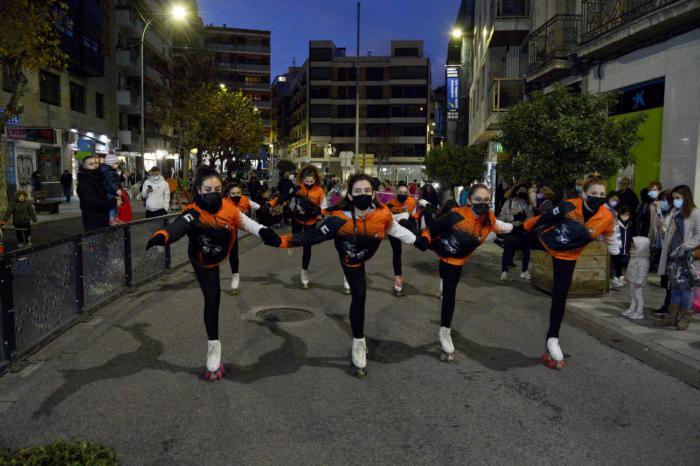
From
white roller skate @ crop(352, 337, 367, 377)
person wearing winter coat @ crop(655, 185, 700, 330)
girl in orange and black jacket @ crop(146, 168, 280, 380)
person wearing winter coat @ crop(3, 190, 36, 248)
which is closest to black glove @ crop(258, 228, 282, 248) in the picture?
girl in orange and black jacket @ crop(146, 168, 280, 380)

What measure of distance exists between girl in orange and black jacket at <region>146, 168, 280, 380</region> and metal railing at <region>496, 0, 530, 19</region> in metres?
21.3

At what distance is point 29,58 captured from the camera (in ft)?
49.0

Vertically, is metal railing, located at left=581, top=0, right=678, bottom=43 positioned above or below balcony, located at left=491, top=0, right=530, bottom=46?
below

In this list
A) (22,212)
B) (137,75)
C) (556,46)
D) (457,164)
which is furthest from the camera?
(137,75)

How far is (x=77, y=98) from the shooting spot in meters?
36.3

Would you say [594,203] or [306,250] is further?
[306,250]

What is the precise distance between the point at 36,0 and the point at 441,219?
44.6ft

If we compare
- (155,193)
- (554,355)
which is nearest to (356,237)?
(554,355)

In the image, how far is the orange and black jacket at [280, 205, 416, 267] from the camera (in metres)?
5.68

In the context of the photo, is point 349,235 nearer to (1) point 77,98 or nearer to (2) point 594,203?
(2) point 594,203

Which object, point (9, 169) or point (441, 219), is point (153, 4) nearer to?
point (9, 169)

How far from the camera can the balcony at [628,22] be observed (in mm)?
12773

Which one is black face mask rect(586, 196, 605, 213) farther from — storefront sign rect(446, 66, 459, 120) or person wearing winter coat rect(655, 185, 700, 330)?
storefront sign rect(446, 66, 459, 120)

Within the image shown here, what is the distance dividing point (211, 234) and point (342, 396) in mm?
1897
